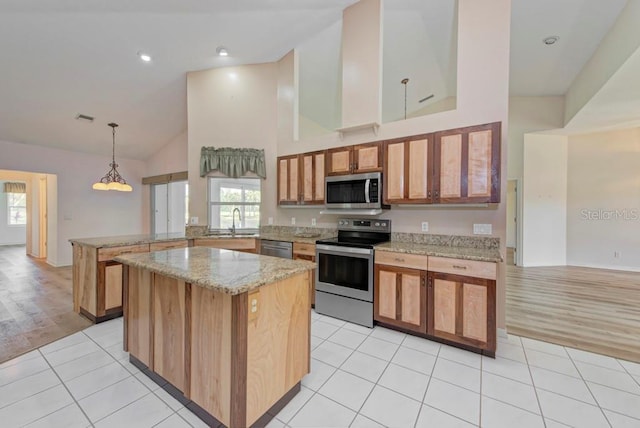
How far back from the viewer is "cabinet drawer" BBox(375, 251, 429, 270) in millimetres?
2600

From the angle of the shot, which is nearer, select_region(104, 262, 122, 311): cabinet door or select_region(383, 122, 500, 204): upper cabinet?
select_region(383, 122, 500, 204): upper cabinet

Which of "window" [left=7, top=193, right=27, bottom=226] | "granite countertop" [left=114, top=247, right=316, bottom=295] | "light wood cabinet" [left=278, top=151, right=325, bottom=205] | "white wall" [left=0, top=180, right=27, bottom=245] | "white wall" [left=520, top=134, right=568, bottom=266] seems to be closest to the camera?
"granite countertop" [left=114, top=247, right=316, bottom=295]

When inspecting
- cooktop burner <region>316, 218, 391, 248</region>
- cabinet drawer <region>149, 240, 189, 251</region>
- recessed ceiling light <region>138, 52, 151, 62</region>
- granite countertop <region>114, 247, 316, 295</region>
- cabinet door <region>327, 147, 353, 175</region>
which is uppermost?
recessed ceiling light <region>138, 52, 151, 62</region>

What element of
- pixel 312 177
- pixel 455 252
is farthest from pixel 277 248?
pixel 455 252

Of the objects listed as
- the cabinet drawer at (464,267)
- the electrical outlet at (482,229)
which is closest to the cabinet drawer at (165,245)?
the cabinet drawer at (464,267)

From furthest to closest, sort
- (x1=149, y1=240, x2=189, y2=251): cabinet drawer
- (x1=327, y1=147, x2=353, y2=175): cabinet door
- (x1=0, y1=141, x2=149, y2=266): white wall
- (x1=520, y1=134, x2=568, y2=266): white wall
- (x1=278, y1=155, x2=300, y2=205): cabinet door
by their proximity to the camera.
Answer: (x1=520, y1=134, x2=568, y2=266): white wall, (x1=0, y1=141, x2=149, y2=266): white wall, (x1=278, y1=155, x2=300, y2=205): cabinet door, (x1=327, y1=147, x2=353, y2=175): cabinet door, (x1=149, y1=240, x2=189, y2=251): cabinet drawer

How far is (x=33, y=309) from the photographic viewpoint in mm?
3350

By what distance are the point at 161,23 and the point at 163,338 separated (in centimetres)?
350

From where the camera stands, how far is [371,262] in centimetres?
288

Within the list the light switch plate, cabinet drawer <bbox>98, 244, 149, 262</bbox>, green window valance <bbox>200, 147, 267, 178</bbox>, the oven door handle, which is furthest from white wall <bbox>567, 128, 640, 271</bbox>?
cabinet drawer <bbox>98, 244, 149, 262</bbox>

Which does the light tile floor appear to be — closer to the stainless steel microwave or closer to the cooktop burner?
the cooktop burner

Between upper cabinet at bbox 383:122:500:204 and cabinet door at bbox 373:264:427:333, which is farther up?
upper cabinet at bbox 383:122:500:204

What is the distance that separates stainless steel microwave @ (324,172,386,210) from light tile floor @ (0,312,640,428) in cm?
156

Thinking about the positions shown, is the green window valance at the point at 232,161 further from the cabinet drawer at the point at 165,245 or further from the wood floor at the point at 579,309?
the wood floor at the point at 579,309
